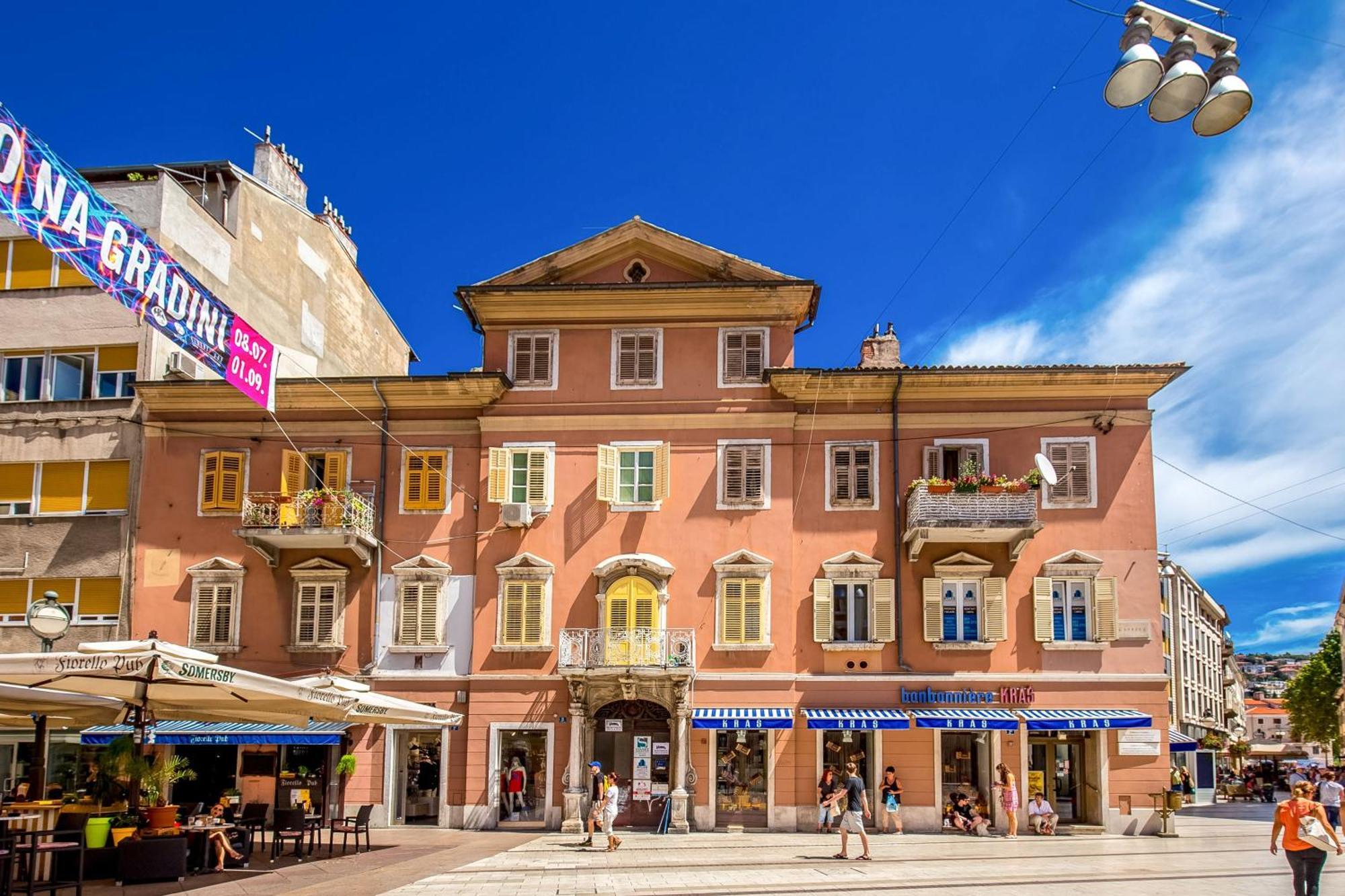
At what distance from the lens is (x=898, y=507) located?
30.7 meters

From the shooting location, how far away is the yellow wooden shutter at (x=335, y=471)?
31562 mm

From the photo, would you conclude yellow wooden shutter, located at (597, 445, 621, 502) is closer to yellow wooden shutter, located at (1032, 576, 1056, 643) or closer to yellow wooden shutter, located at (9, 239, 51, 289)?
yellow wooden shutter, located at (1032, 576, 1056, 643)

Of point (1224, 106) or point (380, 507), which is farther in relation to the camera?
point (380, 507)

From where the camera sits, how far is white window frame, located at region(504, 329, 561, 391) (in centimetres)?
3161

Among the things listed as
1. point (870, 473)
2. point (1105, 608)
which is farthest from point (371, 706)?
point (1105, 608)

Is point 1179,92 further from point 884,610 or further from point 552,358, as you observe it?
point 552,358

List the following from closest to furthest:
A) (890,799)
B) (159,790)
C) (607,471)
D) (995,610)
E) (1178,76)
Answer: (1178,76) → (159,790) → (890,799) → (995,610) → (607,471)

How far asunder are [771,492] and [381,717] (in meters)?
11.7

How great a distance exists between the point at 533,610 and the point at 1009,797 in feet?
38.6

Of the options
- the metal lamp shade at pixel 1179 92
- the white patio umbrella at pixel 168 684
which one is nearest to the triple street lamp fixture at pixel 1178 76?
the metal lamp shade at pixel 1179 92

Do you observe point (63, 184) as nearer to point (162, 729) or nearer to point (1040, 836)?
point (162, 729)

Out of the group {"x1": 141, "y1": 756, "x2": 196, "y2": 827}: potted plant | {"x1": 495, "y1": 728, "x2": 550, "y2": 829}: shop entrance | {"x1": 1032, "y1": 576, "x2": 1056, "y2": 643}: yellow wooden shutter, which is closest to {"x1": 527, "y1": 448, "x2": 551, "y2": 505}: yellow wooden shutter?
{"x1": 495, "y1": 728, "x2": 550, "y2": 829}: shop entrance

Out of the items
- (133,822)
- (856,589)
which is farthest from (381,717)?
(856,589)

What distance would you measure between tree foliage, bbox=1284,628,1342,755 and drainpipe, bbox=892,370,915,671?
75.4 metres
